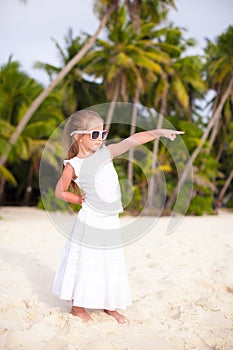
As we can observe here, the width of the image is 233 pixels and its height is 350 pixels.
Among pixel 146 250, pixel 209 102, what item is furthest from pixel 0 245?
pixel 209 102

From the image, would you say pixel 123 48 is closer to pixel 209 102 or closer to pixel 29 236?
pixel 209 102

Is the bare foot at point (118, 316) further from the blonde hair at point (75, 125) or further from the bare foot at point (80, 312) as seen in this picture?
the blonde hair at point (75, 125)

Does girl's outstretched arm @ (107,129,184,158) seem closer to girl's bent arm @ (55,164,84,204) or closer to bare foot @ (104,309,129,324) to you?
girl's bent arm @ (55,164,84,204)

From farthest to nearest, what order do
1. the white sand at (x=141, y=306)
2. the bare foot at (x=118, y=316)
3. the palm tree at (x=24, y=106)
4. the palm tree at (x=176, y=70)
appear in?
the palm tree at (x=176, y=70) < the palm tree at (x=24, y=106) < the bare foot at (x=118, y=316) < the white sand at (x=141, y=306)

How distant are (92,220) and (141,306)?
3.11 ft

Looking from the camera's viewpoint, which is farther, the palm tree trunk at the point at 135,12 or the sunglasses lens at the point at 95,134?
the palm tree trunk at the point at 135,12

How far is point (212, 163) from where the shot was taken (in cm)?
1880

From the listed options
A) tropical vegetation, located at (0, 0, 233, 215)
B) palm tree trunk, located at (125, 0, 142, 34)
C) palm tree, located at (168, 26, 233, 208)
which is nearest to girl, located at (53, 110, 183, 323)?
tropical vegetation, located at (0, 0, 233, 215)

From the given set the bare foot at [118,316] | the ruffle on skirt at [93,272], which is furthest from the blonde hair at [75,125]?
the bare foot at [118,316]

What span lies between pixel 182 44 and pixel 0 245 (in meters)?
15.5

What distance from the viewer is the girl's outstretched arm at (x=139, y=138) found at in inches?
99.4

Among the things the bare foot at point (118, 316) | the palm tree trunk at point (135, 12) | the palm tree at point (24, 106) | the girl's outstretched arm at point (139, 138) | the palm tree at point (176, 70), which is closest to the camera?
the girl's outstretched arm at point (139, 138)

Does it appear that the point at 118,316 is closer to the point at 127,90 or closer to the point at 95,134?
the point at 95,134

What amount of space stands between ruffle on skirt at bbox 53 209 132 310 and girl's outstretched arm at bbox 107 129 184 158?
0.48m
